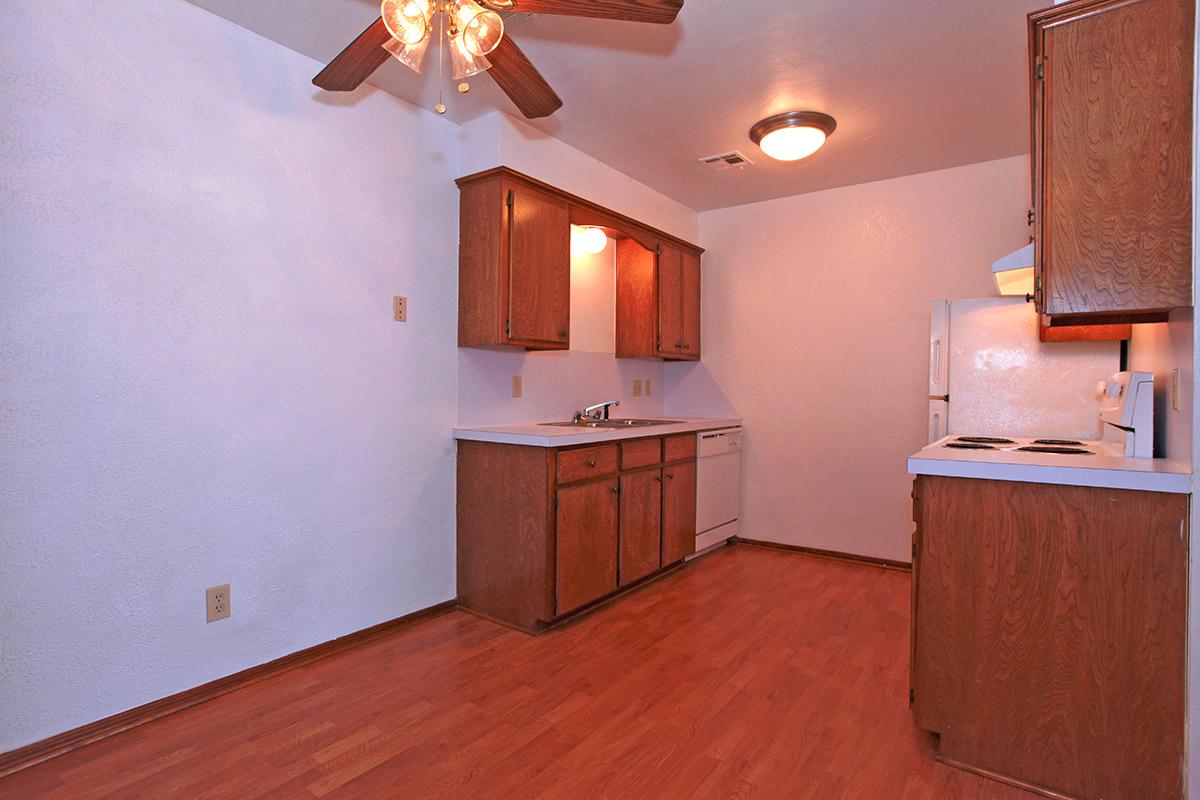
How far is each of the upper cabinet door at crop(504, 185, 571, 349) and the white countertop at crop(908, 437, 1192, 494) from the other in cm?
180

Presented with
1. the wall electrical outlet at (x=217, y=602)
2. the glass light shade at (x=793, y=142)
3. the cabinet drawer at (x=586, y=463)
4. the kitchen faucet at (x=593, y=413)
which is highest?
the glass light shade at (x=793, y=142)

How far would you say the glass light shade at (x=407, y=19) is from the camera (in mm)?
1545

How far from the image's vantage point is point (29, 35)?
181 centimetres

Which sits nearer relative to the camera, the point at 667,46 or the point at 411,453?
the point at 667,46

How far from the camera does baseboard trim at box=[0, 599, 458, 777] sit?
1804mm

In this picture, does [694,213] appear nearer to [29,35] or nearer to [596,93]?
[596,93]

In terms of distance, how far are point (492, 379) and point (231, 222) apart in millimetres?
1375

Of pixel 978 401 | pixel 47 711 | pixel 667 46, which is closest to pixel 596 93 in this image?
pixel 667 46

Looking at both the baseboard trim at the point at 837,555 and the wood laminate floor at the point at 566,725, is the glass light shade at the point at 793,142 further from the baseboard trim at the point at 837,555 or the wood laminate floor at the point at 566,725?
the baseboard trim at the point at 837,555

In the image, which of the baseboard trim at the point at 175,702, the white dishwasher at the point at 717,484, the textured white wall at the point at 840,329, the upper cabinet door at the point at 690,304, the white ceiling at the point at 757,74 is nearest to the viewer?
the baseboard trim at the point at 175,702

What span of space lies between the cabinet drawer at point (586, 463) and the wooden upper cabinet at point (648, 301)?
113cm

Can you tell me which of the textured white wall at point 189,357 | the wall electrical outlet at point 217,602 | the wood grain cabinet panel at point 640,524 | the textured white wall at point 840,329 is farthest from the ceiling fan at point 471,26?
the textured white wall at point 840,329

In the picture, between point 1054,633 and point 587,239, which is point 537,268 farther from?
point 1054,633

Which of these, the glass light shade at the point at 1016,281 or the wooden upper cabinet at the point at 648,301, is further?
the wooden upper cabinet at the point at 648,301
